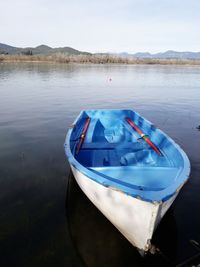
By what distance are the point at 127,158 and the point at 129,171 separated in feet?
4.26

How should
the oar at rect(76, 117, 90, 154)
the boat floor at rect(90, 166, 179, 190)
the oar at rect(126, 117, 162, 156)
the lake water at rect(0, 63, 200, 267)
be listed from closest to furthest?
the lake water at rect(0, 63, 200, 267)
the boat floor at rect(90, 166, 179, 190)
the oar at rect(126, 117, 162, 156)
the oar at rect(76, 117, 90, 154)

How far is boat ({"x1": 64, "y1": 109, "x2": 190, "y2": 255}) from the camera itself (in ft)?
12.1

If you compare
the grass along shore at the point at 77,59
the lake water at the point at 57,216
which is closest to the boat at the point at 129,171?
the lake water at the point at 57,216

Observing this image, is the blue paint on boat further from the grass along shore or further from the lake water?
the grass along shore

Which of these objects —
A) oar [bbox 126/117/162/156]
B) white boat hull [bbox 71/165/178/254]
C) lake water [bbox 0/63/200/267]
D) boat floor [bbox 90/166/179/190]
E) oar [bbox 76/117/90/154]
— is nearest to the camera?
white boat hull [bbox 71/165/178/254]

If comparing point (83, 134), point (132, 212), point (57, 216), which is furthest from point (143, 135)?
point (132, 212)

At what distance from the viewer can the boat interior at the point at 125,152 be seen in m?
5.17

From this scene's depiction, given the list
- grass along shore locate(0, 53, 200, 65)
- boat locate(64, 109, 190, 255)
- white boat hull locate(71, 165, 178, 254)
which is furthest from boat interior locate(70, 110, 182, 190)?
grass along shore locate(0, 53, 200, 65)

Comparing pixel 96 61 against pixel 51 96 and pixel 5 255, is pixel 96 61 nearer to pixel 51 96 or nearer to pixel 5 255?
pixel 51 96

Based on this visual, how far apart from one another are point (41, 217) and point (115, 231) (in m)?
1.74

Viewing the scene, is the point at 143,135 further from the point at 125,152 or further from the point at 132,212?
the point at 132,212

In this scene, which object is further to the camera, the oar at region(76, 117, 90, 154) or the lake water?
the oar at region(76, 117, 90, 154)

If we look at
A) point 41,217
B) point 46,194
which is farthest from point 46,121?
point 41,217

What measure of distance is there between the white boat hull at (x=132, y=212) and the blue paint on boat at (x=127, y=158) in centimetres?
13
